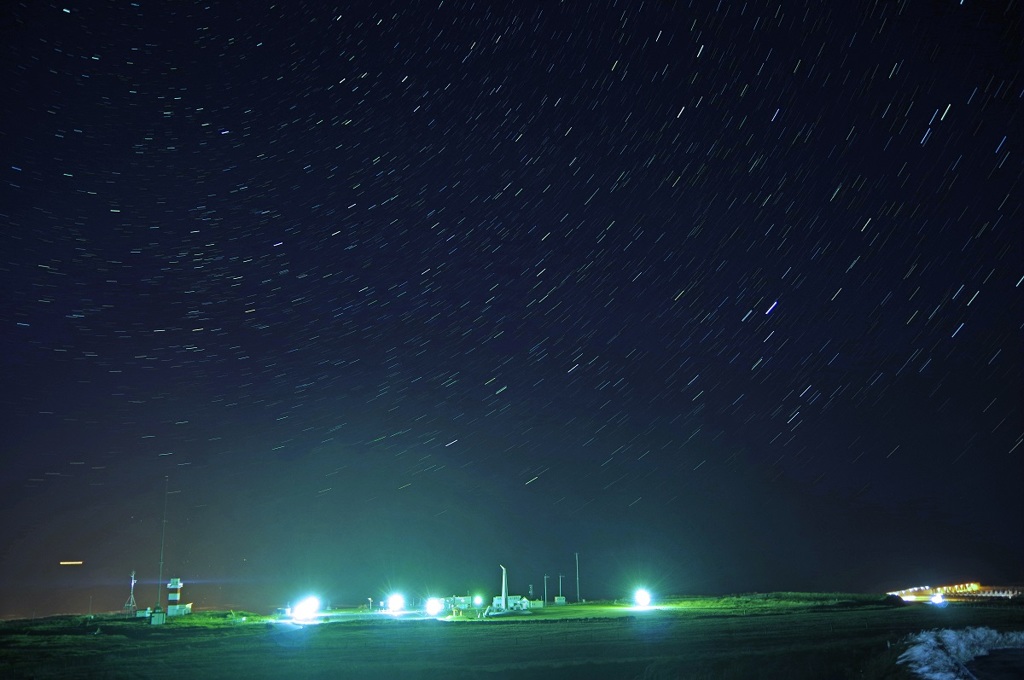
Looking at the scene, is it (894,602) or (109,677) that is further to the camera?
(894,602)

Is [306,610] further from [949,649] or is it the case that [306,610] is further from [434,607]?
[949,649]

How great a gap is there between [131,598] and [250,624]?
34502 millimetres

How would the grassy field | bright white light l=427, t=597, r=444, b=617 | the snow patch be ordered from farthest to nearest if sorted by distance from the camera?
bright white light l=427, t=597, r=444, b=617
the grassy field
the snow patch

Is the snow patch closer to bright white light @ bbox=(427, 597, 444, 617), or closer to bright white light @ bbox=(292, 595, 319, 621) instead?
bright white light @ bbox=(427, 597, 444, 617)

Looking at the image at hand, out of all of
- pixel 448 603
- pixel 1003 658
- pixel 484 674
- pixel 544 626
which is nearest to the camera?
pixel 484 674

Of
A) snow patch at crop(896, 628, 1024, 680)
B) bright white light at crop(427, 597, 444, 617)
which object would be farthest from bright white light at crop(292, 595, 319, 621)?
snow patch at crop(896, 628, 1024, 680)

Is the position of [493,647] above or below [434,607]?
above

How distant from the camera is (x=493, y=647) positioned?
3027 centimetres

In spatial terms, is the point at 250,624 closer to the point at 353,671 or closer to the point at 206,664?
the point at 206,664

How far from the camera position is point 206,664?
25875 millimetres

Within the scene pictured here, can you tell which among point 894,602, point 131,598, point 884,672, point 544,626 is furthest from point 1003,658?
point 131,598

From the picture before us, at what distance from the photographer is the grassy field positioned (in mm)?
23219

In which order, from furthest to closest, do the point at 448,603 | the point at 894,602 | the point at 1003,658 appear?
the point at 894,602, the point at 448,603, the point at 1003,658

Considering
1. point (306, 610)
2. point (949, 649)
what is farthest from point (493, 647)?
point (306, 610)
